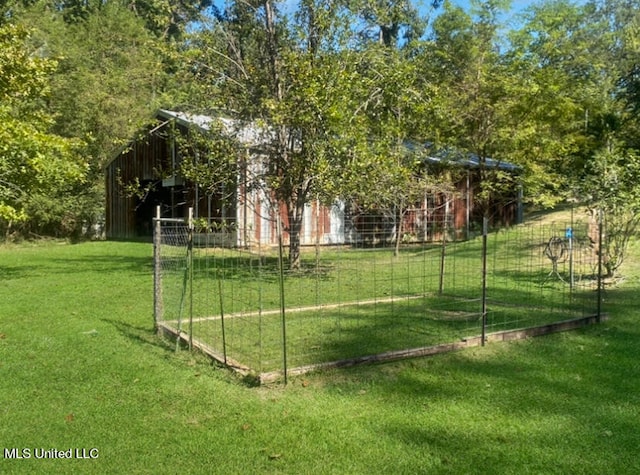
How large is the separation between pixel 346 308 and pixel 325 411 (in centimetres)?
424

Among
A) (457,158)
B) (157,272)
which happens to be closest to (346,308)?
(157,272)

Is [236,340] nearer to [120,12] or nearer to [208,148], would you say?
[208,148]

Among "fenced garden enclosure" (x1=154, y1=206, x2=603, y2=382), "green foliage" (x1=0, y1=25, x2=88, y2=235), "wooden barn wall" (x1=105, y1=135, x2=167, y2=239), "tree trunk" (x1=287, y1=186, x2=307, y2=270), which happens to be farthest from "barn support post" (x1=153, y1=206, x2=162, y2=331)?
"wooden barn wall" (x1=105, y1=135, x2=167, y2=239)

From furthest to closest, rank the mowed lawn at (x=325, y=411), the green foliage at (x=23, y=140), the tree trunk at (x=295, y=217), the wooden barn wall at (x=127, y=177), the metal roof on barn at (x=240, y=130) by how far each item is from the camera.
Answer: the wooden barn wall at (x=127, y=177) → the tree trunk at (x=295, y=217) → the metal roof on barn at (x=240, y=130) → the green foliage at (x=23, y=140) → the mowed lawn at (x=325, y=411)

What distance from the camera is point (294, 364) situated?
546 cm

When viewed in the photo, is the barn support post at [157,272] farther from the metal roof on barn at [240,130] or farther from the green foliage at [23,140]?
the metal roof on barn at [240,130]

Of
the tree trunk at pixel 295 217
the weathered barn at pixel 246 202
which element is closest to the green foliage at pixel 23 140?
the weathered barn at pixel 246 202

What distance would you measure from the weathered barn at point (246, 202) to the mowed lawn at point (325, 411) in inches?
270

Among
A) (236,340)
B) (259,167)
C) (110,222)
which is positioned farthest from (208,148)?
(110,222)

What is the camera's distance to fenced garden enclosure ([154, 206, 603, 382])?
592 cm

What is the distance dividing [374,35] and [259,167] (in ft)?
13.0

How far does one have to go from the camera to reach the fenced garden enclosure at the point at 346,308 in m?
5.92

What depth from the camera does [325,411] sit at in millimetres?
4293

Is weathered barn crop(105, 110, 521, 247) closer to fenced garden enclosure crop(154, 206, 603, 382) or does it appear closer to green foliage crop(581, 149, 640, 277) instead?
fenced garden enclosure crop(154, 206, 603, 382)
